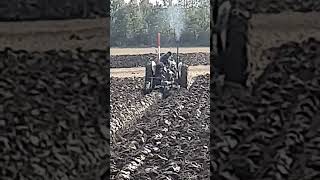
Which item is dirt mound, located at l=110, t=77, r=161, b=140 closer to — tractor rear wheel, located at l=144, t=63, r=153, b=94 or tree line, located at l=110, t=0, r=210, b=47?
tractor rear wheel, located at l=144, t=63, r=153, b=94

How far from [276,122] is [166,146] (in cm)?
295

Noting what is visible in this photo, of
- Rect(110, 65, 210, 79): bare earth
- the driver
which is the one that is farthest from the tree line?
Rect(110, 65, 210, 79): bare earth

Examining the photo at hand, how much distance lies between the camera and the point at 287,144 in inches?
48.1

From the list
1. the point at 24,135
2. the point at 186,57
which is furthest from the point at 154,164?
the point at 186,57

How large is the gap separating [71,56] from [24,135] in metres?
0.22

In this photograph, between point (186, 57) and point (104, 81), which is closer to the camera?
point (104, 81)

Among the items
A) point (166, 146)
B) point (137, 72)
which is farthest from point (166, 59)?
point (166, 146)

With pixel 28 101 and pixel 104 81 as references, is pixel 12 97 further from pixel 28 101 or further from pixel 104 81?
pixel 104 81

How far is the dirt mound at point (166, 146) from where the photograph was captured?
3.23 m

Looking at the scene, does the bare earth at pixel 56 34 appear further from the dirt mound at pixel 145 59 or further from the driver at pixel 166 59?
the dirt mound at pixel 145 59

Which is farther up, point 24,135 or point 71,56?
point 71,56

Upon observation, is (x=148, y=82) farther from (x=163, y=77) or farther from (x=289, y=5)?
(x=289, y=5)

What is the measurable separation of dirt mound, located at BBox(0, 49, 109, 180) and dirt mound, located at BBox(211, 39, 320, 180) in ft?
0.92

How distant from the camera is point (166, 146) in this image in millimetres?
4141
